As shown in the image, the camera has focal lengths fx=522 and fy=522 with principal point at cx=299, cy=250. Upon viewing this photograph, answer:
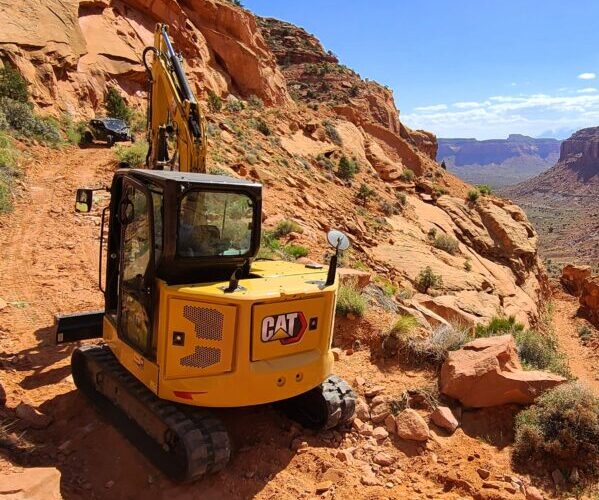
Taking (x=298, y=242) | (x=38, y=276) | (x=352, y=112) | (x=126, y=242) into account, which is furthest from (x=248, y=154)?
(x=352, y=112)

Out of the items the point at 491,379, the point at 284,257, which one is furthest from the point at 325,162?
the point at 491,379

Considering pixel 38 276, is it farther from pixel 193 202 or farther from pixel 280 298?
pixel 280 298

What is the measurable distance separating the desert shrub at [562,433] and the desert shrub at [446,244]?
59.9 ft

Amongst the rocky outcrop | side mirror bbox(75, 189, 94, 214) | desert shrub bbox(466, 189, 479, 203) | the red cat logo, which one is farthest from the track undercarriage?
desert shrub bbox(466, 189, 479, 203)

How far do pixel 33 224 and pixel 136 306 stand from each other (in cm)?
752

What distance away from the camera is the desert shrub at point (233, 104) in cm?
2951

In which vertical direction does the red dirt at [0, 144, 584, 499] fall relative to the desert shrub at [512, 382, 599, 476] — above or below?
below

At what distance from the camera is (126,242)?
5094 mm

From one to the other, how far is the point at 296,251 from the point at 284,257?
122 cm

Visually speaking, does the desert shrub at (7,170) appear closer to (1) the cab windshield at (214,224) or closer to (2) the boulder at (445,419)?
(1) the cab windshield at (214,224)

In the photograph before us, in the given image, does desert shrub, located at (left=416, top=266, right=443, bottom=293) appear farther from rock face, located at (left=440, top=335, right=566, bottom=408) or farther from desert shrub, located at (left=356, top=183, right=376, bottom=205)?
rock face, located at (left=440, top=335, right=566, bottom=408)

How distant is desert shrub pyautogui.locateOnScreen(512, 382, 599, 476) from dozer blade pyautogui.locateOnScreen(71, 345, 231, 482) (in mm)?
3071

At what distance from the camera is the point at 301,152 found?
27.4 metres

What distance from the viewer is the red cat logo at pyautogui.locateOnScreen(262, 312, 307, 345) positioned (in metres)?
4.51
